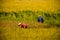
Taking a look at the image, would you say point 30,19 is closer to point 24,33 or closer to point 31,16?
point 31,16

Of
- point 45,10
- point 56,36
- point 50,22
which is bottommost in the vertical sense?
point 56,36

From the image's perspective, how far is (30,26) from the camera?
122 cm

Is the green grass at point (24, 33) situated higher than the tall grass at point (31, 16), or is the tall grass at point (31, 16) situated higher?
the tall grass at point (31, 16)

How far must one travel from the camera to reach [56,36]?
1.18m

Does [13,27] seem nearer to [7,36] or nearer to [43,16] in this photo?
[7,36]

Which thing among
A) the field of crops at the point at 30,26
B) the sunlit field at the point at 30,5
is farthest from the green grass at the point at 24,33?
the sunlit field at the point at 30,5

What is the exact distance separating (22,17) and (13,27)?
0.12 metres

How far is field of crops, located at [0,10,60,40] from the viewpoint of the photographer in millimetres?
1174

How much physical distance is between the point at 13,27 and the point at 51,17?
1.18ft

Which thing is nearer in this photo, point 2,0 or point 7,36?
point 7,36

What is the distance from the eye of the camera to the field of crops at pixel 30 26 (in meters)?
1.17

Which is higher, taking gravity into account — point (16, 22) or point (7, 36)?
point (16, 22)

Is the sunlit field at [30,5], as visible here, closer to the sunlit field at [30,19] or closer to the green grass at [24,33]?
the sunlit field at [30,19]

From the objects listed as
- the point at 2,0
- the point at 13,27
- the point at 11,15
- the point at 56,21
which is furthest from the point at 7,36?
the point at 56,21
